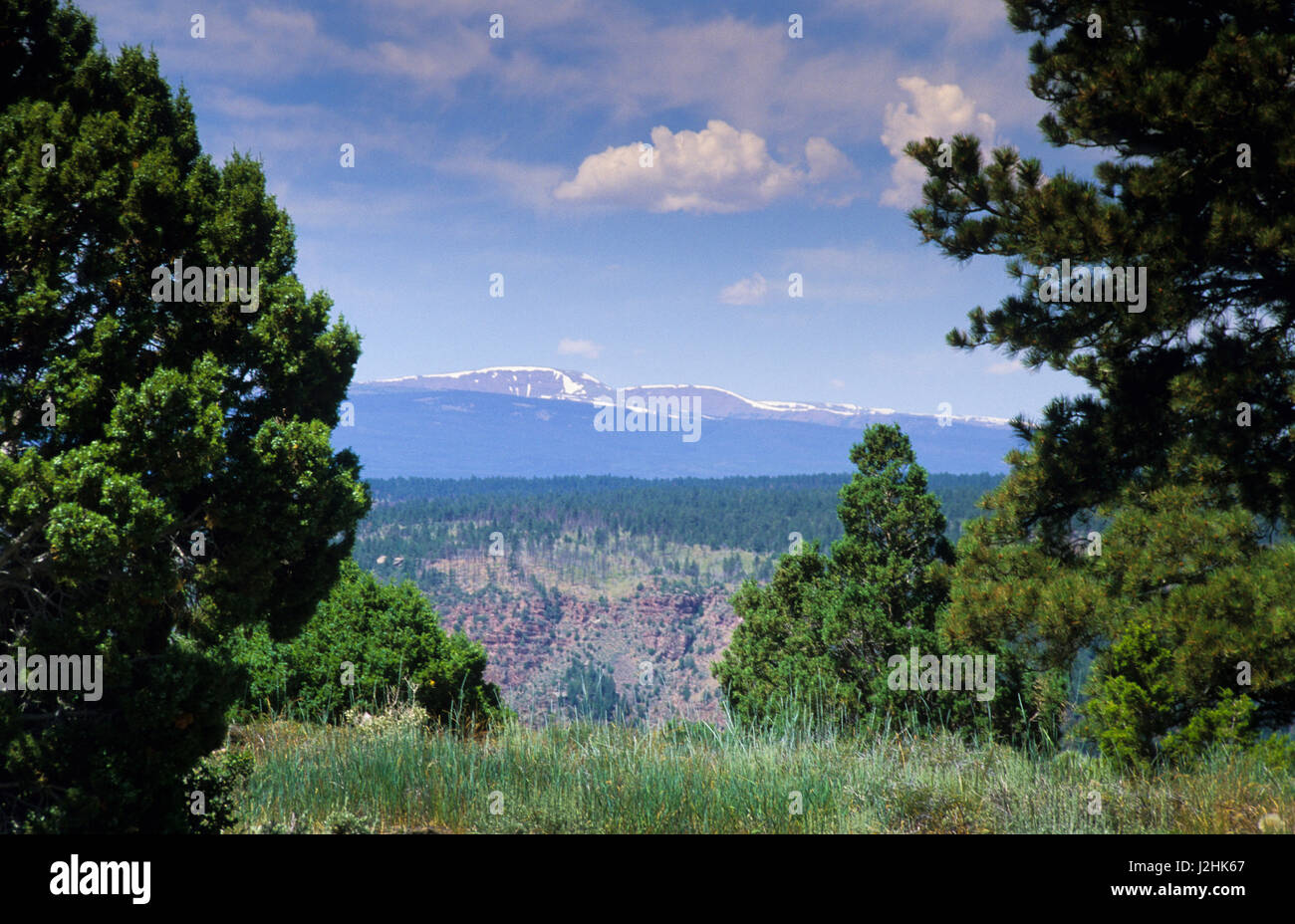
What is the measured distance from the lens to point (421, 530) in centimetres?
16112

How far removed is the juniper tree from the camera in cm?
745

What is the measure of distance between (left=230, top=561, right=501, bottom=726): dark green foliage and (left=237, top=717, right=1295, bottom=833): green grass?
3223 millimetres

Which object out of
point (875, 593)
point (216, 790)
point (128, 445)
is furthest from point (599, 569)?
point (128, 445)

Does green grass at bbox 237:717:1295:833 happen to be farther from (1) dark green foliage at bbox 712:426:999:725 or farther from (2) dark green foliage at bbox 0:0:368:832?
(1) dark green foliage at bbox 712:426:999:725

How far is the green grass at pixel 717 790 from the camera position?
514 cm

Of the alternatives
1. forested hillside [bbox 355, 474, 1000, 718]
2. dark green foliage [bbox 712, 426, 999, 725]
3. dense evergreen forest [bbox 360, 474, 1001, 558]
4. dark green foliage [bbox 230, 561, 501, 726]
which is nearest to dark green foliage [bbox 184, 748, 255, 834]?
dark green foliage [bbox 230, 561, 501, 726]

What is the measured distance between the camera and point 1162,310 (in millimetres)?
7848

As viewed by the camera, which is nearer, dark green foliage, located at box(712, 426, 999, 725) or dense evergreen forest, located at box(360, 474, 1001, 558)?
dark green foliage, located at box(712, 426, 999, 725)

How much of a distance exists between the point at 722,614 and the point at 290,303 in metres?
134

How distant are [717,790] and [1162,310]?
648 centimetres

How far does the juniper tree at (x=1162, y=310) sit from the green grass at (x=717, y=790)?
2002mm

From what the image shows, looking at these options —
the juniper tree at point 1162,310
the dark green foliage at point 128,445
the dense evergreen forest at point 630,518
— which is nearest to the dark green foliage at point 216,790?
the dark green foliage at point 128,445

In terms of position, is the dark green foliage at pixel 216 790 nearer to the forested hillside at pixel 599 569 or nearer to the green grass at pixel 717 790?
the green grass at pixel 717 790
